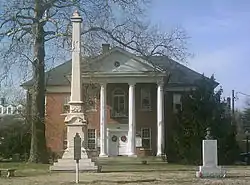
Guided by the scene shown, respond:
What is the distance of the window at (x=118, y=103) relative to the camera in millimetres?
57812

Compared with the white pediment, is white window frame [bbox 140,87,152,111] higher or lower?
lower

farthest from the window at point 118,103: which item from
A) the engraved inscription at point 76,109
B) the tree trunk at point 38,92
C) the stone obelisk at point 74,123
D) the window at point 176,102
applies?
the engraved inscription at point 76,109

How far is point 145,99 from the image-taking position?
58188 mm

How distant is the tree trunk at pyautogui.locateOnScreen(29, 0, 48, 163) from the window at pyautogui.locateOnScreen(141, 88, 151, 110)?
18902mm

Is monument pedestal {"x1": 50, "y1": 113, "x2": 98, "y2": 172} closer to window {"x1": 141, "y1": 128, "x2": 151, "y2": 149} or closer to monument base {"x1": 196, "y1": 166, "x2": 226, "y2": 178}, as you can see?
monument base {"x1": 196, "y1": 166, "x2": 226, "y2": 178}

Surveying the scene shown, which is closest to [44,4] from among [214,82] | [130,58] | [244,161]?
[130,58]

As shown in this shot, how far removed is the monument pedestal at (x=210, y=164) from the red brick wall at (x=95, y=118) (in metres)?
29.2

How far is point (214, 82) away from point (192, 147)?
A: 289 inches

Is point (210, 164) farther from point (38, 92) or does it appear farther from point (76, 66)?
point (38, 92)

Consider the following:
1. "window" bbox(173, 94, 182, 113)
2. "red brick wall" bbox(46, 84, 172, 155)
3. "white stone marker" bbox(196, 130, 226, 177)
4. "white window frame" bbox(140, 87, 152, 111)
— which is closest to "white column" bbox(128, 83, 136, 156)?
"red brick wall" bbox(46, 84, 172, 155)

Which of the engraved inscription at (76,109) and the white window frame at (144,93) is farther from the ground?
the white window frame at (144,93)

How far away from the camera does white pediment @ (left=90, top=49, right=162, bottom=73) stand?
2157 inches

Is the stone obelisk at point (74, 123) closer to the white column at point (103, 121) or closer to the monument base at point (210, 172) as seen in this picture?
the monument base at point (210, 172)

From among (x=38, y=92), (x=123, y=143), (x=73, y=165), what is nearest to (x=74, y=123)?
(x=73, y=165)
